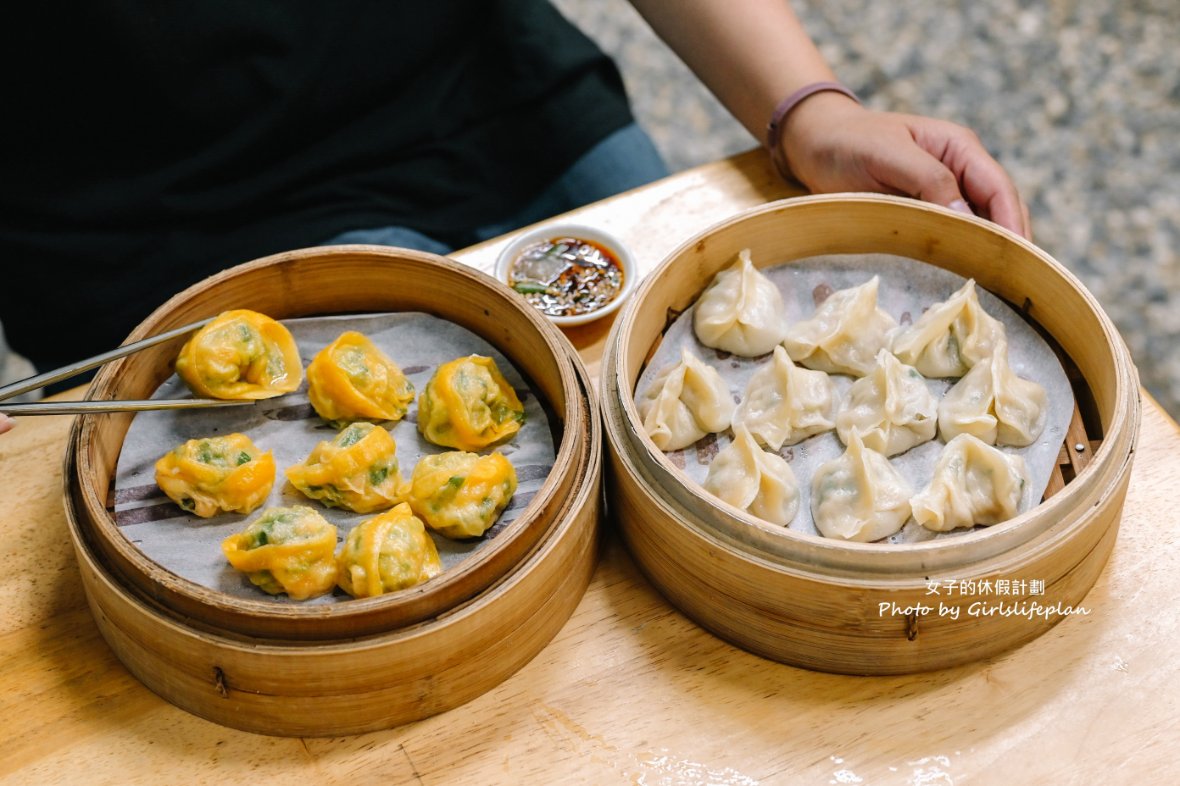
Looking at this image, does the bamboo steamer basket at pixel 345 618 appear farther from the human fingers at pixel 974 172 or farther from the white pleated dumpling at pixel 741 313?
the human fingers at pixel 974 172

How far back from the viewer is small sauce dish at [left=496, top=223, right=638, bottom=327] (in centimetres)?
218

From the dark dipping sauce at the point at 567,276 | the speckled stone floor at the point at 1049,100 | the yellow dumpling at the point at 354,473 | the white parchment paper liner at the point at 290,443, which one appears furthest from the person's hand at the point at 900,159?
the speckled stone floor at the point at 1049,100

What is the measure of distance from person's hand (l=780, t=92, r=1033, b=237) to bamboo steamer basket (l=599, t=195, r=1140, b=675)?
0.23m

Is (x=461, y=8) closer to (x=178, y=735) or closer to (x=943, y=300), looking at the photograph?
(x=943, y=300)

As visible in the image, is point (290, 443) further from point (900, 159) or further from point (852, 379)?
point (900, 159)

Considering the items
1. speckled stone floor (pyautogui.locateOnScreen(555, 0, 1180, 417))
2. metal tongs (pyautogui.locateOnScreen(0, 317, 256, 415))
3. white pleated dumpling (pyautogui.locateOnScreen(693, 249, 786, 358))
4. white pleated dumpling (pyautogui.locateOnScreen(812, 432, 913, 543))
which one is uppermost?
metal tongs (pyautogui.locateOnScreen(0, 317, 256, 415))

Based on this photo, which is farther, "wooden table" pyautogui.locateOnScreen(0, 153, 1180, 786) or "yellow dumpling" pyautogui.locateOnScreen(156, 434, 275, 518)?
"yellow dumpling" pyautogui.locateOnScreen(156, 434, 275, 518)

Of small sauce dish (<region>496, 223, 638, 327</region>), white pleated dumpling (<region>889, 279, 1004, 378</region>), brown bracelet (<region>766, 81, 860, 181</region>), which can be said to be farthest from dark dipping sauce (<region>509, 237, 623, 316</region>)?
white pleated dumpling (<region>889, 279, 1004, 378</region>)

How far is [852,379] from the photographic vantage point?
203 cm

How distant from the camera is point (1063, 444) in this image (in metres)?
1.83

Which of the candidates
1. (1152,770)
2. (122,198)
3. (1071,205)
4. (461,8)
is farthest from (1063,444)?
(1071,205)

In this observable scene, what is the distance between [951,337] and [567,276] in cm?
75

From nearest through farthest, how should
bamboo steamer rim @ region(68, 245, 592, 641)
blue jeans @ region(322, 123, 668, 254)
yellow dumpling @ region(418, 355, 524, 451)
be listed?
bamboo steamer rim @ region(68, 245, 592, 641)
yellow dumpling @ region(418, 355, 524, 451)
blue jeans @ region(322, 123, 668, 254)

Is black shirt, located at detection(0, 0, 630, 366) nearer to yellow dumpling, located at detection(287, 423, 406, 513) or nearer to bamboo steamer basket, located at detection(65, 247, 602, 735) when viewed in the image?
bamboo steamer basket, located at detection(65, 247, 602, 735)
